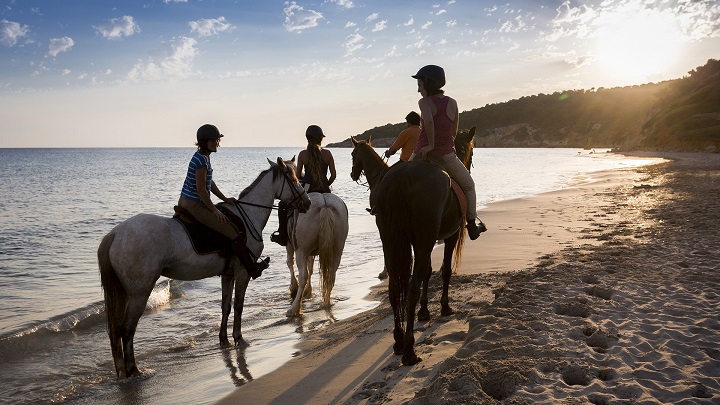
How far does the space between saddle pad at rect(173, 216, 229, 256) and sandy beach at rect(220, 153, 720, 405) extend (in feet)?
5.53

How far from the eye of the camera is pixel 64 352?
728cm

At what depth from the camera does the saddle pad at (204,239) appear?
611 cm

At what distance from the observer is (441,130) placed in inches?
235

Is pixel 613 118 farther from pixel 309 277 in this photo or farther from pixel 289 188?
pixel 289 188

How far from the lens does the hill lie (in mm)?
60031

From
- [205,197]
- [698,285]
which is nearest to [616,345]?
[698,285]

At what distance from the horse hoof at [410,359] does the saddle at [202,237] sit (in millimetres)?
2795

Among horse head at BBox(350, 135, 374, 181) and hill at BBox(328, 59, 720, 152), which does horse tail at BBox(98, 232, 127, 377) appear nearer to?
horse head at BBox(350, 135, 374, 181)

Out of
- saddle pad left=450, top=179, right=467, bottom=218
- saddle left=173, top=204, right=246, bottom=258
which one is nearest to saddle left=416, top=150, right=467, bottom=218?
saddle pad left=450, top=179, right=467, bottom=218

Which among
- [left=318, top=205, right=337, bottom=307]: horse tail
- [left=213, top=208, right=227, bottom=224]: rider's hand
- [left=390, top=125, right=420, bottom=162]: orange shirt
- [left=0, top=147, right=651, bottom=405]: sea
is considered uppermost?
[left=390, top=125, right=420, bottom=162]: orange shirt

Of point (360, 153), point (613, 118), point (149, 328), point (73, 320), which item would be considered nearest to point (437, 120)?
point (360, 153)

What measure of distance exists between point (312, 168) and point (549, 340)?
5178 mm

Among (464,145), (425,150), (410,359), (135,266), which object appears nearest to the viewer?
(410,359)

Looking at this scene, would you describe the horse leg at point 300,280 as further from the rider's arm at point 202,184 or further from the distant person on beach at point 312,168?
the rider's arm at point 202,184
